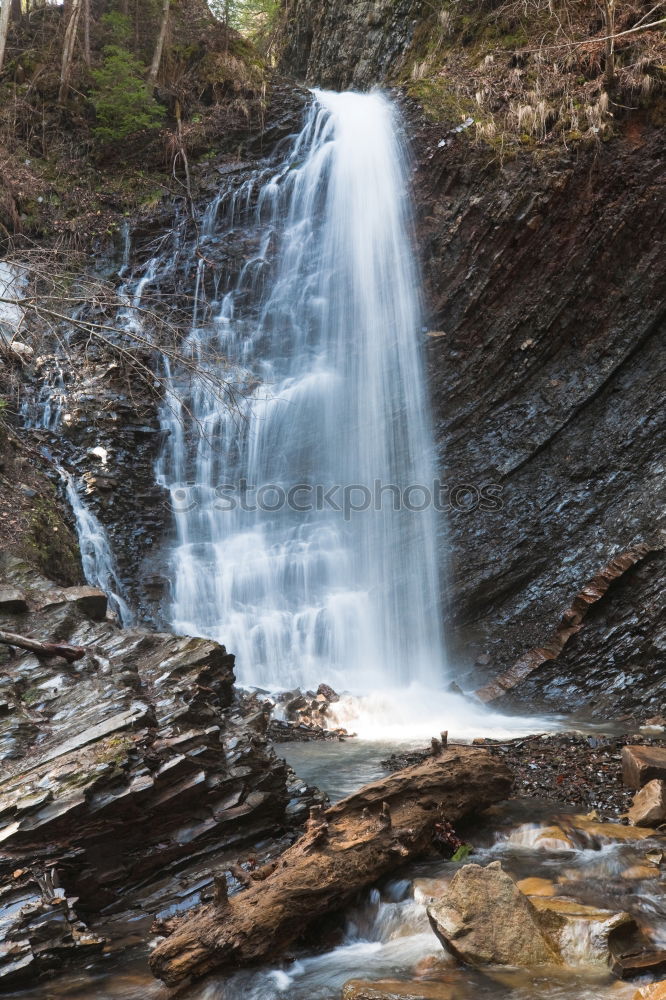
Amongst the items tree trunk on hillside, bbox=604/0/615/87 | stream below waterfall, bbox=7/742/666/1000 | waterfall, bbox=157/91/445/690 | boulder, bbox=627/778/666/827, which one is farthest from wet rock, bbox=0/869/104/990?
tree trunk on hillside, bbox=604/0/615/87

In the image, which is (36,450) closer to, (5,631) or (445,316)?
(5,631)

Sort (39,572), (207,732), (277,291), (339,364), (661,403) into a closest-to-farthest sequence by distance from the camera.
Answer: (207,732) < (39,572) < (661,403) < (339,364) < (277,291)

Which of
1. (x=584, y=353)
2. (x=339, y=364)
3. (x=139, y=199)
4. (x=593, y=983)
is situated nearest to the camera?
(x=593, y=983)

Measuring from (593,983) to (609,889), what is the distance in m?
1.07

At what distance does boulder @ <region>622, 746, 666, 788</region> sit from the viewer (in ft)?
17.9

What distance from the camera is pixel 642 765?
18.1ft

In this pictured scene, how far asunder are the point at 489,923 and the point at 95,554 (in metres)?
8.70

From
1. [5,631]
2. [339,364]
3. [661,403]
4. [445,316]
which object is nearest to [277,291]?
[339,364]

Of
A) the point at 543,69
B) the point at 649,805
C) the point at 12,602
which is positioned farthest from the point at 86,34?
the point at 649,805

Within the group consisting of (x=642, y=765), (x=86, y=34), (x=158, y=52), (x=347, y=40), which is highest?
(x=347, y=40)

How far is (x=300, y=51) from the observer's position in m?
21.5

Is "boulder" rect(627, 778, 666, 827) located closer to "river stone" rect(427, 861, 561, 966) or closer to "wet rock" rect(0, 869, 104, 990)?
"river stone" rect(427, 861, 561, 966)

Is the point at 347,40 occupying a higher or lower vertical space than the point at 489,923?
higher

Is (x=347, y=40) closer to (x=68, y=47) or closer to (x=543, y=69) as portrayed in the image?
(x=68, y=47)
